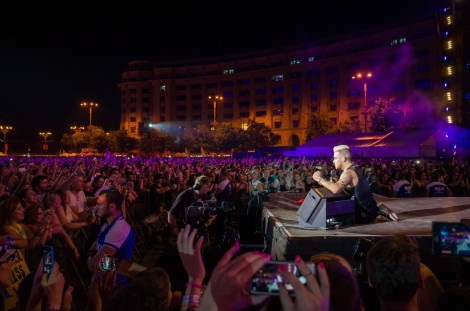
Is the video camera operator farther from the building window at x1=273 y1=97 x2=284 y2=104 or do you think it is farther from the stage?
the building window at x1=273 y1=97 x2=284 y2=104

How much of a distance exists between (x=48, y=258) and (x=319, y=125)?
7139 centimetres

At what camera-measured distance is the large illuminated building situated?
225ft

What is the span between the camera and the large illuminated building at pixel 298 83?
68625 millimetres

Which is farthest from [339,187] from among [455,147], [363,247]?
[455,147]

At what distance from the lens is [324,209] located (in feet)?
21.1

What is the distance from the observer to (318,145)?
141 ft

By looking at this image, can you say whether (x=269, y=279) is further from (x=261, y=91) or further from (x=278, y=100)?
(x=261, y=91)

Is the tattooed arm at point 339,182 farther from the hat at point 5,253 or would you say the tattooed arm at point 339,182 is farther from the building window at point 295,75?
the building window at point 295,75

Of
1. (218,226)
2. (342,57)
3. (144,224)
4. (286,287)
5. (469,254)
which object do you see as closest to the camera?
(286,287)

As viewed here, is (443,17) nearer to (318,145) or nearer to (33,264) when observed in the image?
(318,145)

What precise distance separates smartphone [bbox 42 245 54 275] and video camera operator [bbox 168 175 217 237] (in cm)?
329

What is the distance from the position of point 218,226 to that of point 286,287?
7478mm

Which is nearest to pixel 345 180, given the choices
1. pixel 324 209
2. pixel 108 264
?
pixel 324 209

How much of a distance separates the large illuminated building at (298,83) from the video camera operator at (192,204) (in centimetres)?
3661
